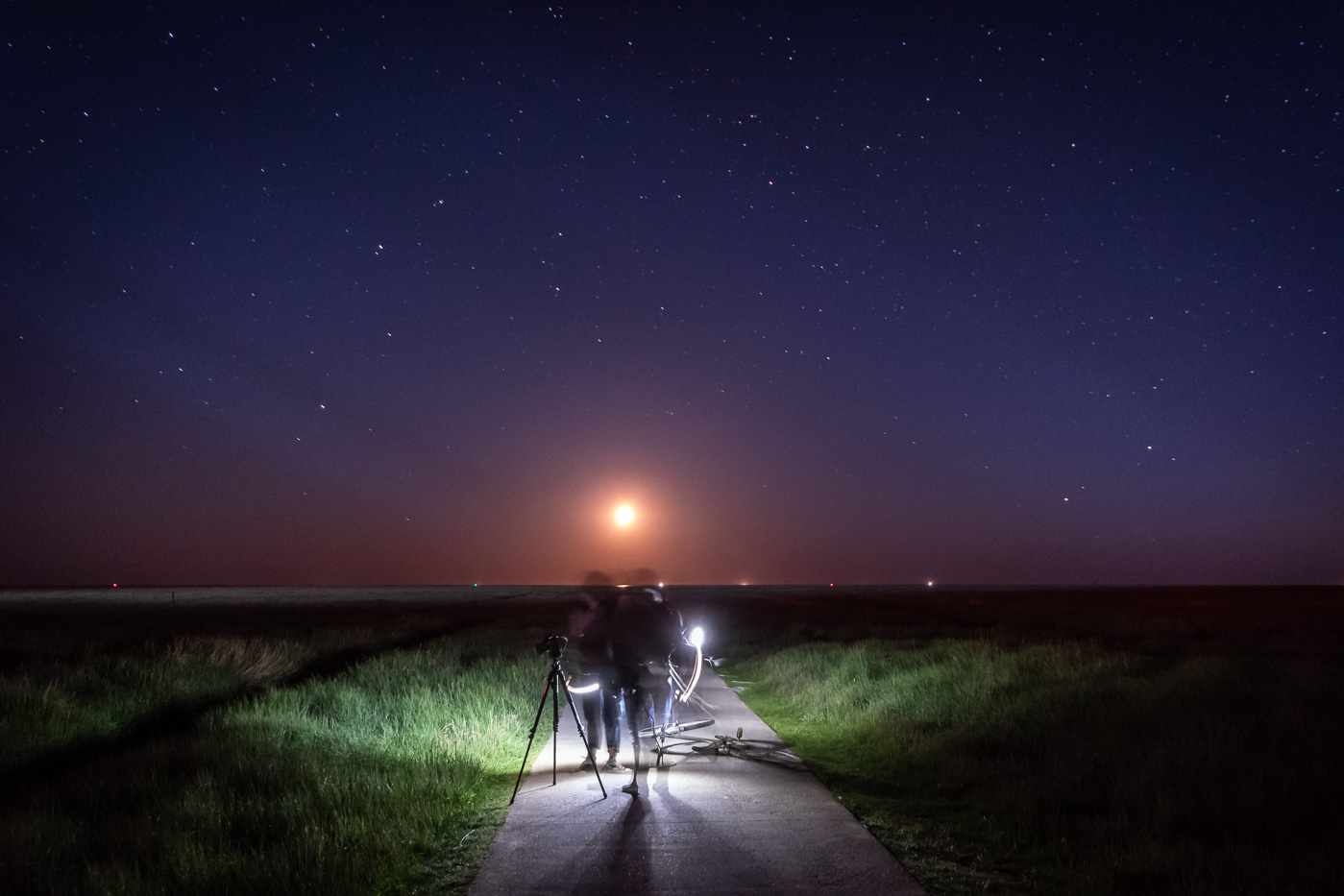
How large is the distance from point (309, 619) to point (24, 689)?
39.1 metres

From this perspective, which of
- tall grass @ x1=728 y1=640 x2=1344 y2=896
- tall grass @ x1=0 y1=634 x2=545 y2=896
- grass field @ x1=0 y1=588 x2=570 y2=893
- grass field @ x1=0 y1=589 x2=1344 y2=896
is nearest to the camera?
tall grass @ x1=0 y1=634 x2=545 y2=896

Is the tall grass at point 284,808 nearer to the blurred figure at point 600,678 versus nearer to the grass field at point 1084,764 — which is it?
the blurred figure at point 600,678

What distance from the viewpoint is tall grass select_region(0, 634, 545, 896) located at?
5.65m

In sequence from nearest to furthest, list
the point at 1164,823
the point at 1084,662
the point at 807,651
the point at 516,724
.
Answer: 1. the point at 1164,823
2. the point at 516,724
3. the point at 1084,662
4. the point at 807,651

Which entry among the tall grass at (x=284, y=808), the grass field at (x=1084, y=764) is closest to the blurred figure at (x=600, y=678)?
the tall grass at (x=284, y=808)

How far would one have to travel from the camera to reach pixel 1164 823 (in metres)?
7.21

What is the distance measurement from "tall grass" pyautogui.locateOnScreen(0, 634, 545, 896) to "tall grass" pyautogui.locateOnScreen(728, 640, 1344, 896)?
3600 millimetres

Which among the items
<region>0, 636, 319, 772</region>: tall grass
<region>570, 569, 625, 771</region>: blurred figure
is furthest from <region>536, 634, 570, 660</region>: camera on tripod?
<region>0, 636, 319, 772</region>: tall grass

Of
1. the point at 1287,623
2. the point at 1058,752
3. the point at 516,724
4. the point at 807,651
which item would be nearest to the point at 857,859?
the point at 1058,752

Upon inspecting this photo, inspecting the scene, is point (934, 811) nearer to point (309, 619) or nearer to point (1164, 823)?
point (1164, 823)

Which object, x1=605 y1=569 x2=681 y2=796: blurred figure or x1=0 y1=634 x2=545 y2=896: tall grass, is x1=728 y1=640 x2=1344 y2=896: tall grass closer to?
x1=605 y1=569 x2=681 y2=796: blurred figure

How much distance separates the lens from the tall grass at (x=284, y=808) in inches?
222

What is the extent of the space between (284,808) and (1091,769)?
7.73m

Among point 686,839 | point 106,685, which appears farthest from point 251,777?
point 106,685
